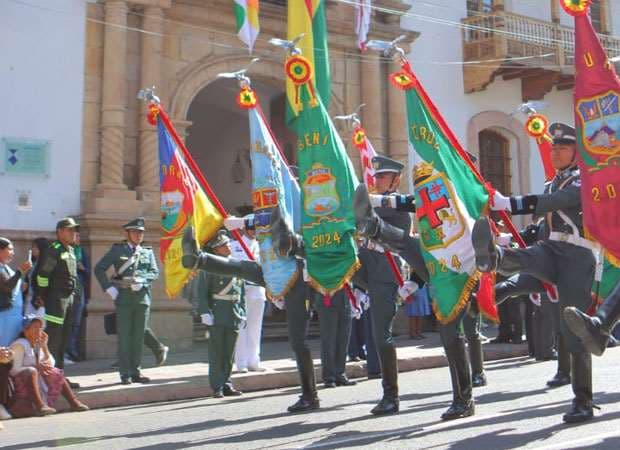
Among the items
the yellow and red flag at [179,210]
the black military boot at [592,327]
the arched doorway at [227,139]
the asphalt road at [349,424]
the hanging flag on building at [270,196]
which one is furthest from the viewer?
the arched doorway at [227,139]

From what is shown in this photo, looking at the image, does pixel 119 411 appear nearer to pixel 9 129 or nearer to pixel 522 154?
pixel 9 129

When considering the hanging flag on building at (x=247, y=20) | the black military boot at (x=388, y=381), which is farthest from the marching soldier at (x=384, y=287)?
the hanging flag on building at (x=247, y=20)

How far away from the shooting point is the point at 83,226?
13.6m

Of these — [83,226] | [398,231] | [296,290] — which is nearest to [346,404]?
[296,290]

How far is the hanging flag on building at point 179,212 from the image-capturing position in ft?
27.0

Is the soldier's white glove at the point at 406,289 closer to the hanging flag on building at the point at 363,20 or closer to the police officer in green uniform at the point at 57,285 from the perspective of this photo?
the police officer in green uniform at the point at 57,285

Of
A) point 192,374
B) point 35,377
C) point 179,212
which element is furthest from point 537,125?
point 35,377

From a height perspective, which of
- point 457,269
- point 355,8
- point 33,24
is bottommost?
point 457,269

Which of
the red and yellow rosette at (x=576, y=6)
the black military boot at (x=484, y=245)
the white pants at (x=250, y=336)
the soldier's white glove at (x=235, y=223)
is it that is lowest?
the white pants at (x=250, y=336)

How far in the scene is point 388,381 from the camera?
691 cm

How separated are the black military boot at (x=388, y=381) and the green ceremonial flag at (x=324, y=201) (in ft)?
2.16

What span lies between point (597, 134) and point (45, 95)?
10.0 metres

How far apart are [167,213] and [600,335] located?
15.0 ft

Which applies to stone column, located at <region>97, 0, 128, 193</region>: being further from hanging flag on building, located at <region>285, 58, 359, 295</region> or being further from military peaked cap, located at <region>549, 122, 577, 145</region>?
military peaked cap, located at <region>549, 122, 577, 145</region>
